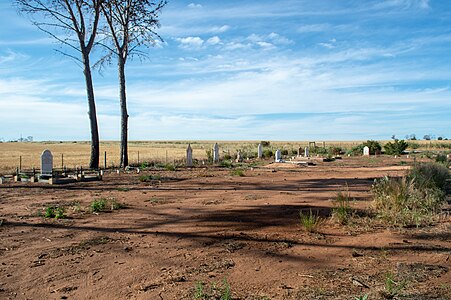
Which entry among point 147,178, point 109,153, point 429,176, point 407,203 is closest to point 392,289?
point 407,203

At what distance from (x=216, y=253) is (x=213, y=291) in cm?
163

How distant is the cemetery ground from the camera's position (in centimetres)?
491

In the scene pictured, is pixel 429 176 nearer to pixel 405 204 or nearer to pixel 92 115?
pixel 405 204

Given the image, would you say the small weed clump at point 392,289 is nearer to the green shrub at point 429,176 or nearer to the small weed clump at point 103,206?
the green shrub at point 429,176

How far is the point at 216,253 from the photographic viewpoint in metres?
6.40

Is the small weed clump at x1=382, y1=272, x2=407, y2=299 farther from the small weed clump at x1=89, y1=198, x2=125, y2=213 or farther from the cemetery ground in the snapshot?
the small weed clump at x1=89, y1=198, x2=125, y2=213

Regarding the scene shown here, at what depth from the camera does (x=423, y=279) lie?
16.7 ft

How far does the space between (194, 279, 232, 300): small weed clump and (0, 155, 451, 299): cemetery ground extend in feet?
0.05

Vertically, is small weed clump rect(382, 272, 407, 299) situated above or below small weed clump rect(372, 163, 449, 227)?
below

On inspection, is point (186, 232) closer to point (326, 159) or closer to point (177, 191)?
point (177, 191)

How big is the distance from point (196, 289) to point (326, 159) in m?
31.3

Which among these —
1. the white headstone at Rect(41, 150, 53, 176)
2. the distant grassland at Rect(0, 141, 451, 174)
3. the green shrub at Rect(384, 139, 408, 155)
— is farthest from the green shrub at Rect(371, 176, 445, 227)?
the green shrub at Rect(384, 139, 408, 155)

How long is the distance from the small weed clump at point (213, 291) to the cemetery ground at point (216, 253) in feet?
0.05

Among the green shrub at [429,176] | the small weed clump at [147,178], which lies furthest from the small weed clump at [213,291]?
the small weed clump at [147,178]
